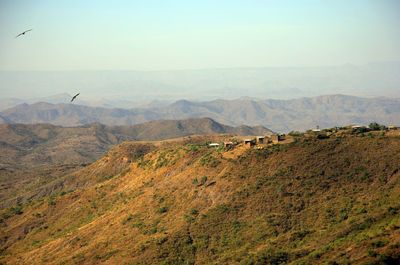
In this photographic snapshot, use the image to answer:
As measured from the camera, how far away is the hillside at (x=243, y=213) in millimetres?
40219

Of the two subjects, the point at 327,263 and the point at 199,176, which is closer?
the point at 327,263

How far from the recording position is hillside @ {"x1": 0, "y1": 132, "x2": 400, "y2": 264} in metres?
40.2

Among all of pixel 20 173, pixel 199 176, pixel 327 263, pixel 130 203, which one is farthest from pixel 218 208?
pixel 20 173

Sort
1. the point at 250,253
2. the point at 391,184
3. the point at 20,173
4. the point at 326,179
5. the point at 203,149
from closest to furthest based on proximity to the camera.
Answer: the point at 250,253 < the point at 391,184 < the point at 326,179 < the point at 203,149 < the point at 20,173

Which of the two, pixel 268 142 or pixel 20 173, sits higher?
pixel 268 142

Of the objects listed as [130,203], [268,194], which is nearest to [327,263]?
[268,194]

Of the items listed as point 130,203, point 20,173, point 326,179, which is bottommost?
point 20,173

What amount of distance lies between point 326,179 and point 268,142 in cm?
1065

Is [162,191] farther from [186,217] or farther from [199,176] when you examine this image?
[186,217]

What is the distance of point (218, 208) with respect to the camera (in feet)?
167

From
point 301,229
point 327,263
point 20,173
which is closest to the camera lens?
point 327,263

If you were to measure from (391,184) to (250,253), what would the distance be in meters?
15.9

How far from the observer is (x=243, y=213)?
49.4 m

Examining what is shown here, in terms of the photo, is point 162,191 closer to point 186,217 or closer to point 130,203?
point 130,203
